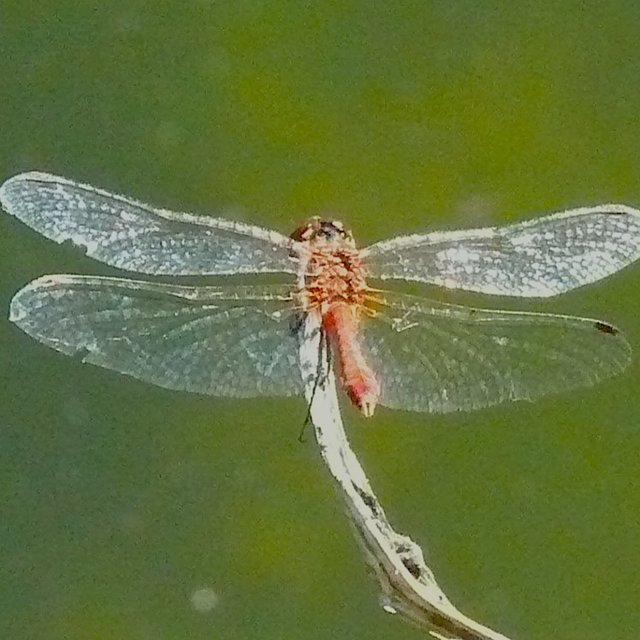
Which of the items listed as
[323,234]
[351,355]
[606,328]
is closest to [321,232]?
[323,234]

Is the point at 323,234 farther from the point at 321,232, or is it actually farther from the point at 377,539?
the point at 377,539

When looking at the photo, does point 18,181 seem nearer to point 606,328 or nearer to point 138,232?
point 138,232

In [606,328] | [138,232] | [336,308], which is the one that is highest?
[138,232]

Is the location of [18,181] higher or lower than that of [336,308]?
higher

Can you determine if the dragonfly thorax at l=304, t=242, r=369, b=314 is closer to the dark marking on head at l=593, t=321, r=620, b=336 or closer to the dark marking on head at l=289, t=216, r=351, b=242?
the dark marking on head at l=289, t=216, r=351, b=242

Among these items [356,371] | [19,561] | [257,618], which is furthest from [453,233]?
[19,561]

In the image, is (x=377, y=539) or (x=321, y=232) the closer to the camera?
(x=377, y=539)

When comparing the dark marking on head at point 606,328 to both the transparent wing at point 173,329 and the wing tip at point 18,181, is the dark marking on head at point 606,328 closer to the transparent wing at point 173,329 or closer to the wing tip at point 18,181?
the transparent wing at point 173,329
